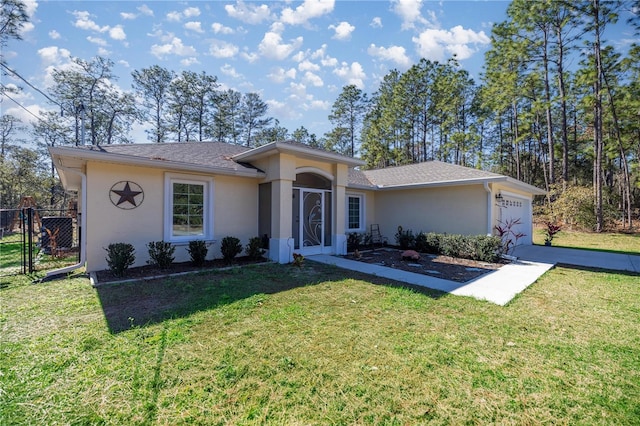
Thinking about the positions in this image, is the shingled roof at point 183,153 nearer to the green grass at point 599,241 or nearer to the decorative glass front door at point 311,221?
the decorative glass front door at point 311,221

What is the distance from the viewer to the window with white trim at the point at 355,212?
508 inches

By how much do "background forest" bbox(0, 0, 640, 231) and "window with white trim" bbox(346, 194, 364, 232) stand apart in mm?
15887

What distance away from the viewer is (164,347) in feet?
10.7

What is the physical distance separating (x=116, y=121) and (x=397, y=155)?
90.3 ft

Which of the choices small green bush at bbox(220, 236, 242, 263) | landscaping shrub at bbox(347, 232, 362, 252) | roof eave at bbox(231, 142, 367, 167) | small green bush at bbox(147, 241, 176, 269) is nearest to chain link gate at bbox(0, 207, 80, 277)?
small green bush at bbox(147, 241, 176, 269)

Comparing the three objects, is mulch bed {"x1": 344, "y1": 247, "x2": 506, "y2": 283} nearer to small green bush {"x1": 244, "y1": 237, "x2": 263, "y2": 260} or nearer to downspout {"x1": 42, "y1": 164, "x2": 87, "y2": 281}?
small green bush {"x1": 244, "y1": 237, "x2": 263, "y2": 260}

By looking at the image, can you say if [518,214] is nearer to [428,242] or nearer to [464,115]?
[428,242]

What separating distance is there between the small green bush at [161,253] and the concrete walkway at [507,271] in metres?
4.22

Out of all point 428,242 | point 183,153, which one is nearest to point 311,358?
point 183,153

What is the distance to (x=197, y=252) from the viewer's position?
763 cm

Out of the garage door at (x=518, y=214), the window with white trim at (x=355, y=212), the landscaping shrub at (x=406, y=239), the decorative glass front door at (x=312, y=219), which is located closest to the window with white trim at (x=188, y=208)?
the decorative glass front door at (x=312, y=219)

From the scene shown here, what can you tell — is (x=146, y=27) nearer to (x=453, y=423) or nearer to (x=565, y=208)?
(x=453, y=423)

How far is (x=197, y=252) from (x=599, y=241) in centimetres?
2002

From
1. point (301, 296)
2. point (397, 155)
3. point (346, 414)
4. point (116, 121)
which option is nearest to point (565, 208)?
point (397, 155)
